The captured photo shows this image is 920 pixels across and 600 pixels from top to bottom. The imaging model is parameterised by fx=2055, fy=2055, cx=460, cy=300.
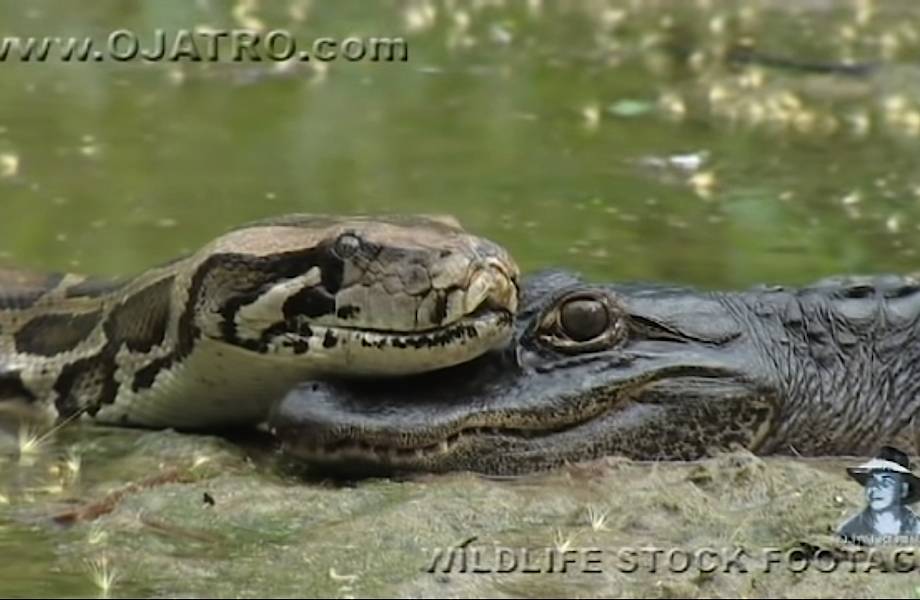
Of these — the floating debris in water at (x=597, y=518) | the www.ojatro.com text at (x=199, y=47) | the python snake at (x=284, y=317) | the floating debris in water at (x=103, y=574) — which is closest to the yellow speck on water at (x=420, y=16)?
the www.ojatro.com text at (x=199, y=47)

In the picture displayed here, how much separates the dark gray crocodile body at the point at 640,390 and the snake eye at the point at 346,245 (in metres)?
0.41

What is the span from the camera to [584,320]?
249 inches

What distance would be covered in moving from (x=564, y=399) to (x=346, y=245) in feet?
2.63

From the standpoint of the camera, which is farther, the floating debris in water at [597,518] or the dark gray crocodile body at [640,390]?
the dark gray crocodile body at [640,390]

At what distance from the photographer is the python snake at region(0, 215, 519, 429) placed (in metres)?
6.10

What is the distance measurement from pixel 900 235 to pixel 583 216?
1.50 meters

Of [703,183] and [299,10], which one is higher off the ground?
[299,10]

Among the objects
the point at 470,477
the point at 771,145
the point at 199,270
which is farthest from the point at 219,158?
the point at 470,477

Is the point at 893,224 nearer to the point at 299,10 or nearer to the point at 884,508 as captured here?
the point at 884,508

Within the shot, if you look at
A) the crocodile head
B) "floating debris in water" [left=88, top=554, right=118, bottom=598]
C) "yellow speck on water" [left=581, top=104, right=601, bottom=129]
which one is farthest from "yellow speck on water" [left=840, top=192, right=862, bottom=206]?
"floating debris in water" [left=88, top=554, right=118, bottom=598]

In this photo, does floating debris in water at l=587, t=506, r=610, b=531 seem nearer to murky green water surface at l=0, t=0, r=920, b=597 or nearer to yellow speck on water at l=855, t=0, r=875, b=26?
murky green water surface at l=0, t=0, r=920, b=597

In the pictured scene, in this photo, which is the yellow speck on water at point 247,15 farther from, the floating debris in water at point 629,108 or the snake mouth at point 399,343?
the snake mouth at point 399,343

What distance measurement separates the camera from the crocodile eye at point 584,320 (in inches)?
249

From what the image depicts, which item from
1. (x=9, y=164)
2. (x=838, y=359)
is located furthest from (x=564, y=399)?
(x=9, y=164)
